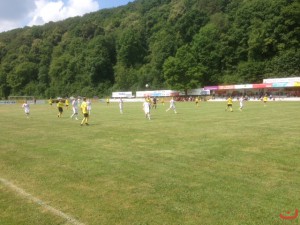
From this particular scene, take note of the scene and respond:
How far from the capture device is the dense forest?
8375cm

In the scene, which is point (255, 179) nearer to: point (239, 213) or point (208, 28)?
point (239, 213)

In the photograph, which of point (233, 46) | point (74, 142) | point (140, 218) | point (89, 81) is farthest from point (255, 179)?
point (89, 81)

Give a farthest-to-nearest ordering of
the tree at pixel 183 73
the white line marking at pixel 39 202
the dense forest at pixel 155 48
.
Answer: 1. the tree at pixel 183 73
2. the dense forest at pixel 155 48
3. the white line marking at pixel 39 202

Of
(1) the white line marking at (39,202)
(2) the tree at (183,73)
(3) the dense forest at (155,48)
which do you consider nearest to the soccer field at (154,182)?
(1) the white line marking at (39,202)

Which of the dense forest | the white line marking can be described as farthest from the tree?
the white line marking

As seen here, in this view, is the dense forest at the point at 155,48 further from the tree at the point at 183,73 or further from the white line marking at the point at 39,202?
the white line marking at the point at 39,202

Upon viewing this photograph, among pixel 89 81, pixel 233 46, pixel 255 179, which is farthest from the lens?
pixel 89 81

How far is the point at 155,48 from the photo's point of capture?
112812 mm

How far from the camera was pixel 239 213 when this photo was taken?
6.21m

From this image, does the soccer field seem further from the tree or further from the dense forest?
the dense forest

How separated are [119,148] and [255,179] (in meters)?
6.28

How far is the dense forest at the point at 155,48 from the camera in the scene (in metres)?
83.8

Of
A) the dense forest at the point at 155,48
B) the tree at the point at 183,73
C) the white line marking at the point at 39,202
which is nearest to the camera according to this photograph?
the white line marking at the point at 39,202

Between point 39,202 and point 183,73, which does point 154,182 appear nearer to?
point 39,202
